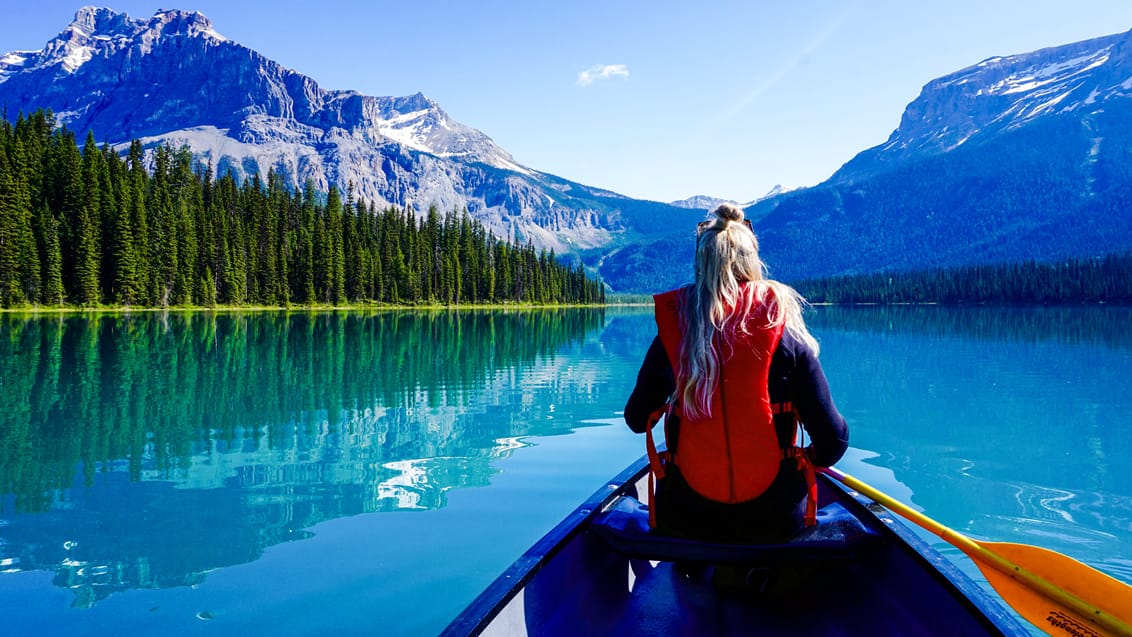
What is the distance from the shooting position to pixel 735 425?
10.6 feet

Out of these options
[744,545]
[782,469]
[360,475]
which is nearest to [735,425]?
[782,469]

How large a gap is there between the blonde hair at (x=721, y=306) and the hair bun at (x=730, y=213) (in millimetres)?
10

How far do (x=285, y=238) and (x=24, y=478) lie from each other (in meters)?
74.6

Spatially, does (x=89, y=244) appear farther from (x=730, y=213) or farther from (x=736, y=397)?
(x=736, y=397)

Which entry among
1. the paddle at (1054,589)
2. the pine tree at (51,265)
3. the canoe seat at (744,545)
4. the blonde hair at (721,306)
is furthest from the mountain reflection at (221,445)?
the pine tree at (51,265)

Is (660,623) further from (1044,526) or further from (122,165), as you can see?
(122,165)

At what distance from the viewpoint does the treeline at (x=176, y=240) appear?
54.1 m

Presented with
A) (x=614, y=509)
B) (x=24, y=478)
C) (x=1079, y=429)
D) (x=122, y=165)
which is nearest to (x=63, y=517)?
(x=24, y=478)

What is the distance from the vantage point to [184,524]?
6.69 metres

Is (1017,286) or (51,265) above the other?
(51,265)

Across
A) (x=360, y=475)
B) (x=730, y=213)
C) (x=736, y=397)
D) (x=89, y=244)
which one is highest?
(x=89, y=244)

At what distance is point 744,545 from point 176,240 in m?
71.0

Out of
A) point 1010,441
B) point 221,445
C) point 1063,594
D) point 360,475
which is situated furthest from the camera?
point 1010,441

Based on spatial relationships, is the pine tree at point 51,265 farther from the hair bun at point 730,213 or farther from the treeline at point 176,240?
the hair bun at point 730,213
